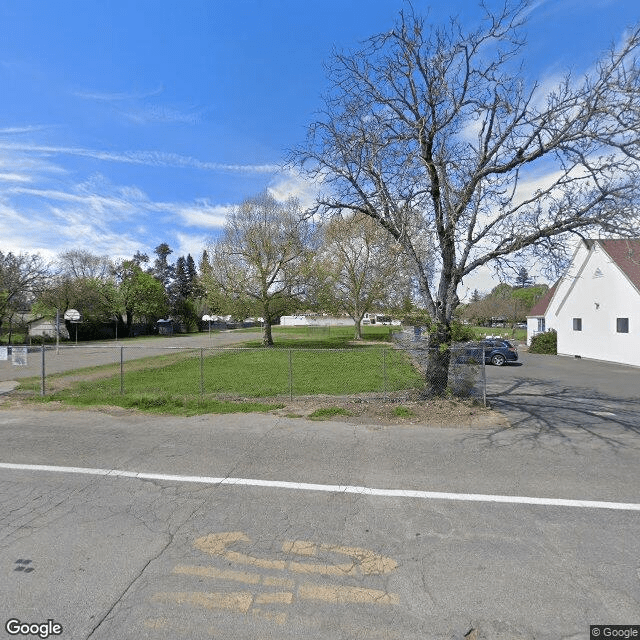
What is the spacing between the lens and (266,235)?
1132 inches

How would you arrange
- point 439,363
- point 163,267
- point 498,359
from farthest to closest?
point 163,267, point 498,359, point 439,363

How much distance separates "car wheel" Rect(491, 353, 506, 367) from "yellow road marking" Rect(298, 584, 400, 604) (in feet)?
68.7

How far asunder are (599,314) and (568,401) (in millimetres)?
17176

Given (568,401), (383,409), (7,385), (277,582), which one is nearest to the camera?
(277,582)

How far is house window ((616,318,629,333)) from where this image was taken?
851 inches

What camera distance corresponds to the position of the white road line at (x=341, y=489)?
14.3ft

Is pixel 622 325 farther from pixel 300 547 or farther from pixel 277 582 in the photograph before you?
pixel 277 582

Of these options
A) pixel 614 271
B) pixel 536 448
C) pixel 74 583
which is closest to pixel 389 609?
pixel 74 583

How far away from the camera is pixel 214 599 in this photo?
2.80m

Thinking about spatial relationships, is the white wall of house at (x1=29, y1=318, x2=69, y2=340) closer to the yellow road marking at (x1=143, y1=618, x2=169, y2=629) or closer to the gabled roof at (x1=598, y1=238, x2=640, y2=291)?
the yellow road marking at (x1=143, y1=618, x2=169, y2=629)

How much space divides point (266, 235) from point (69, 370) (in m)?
16.4

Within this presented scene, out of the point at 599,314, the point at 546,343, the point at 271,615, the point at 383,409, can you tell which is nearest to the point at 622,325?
the point at 599,314

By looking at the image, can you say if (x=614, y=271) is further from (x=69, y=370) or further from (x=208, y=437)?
(x=69, y=370)

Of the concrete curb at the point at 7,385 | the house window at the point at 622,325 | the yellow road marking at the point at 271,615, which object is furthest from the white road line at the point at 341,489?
the house window at the point at 622,325
